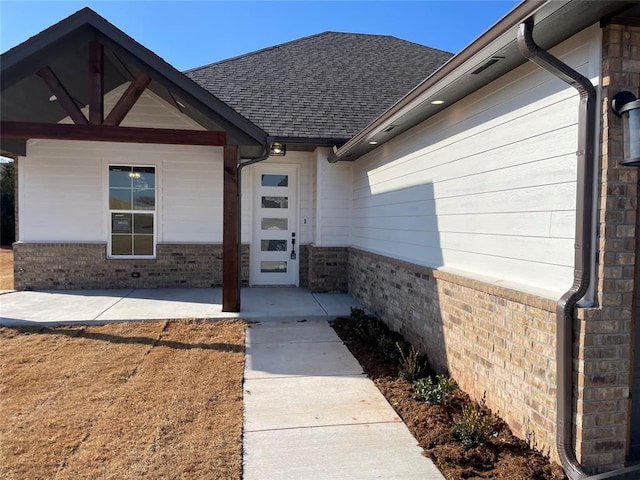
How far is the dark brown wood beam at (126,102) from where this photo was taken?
20.3 ft

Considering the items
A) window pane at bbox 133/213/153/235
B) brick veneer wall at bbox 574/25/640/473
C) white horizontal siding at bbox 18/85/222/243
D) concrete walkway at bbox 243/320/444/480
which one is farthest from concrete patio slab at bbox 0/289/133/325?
brick veneer wall at bbox 574/25/640/473

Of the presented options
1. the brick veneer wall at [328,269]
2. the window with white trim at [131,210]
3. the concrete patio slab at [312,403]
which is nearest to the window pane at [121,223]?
the window with white trim at [131,210]

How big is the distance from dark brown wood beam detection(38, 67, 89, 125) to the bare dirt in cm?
544

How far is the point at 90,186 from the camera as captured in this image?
9.16 metres

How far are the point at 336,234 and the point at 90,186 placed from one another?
540cm

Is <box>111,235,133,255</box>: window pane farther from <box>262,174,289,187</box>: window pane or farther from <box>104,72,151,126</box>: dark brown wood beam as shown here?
<box>104,72,151,126</box>: dark brown wood beam

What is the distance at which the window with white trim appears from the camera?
9.30 m

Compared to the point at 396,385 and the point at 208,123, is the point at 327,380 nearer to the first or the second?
the point at 396,385

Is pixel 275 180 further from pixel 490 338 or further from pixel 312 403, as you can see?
pixel 490 338

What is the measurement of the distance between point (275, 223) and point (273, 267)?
1017 millimetres

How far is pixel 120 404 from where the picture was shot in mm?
3900

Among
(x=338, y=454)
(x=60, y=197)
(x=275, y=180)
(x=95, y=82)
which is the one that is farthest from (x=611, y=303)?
(x=60, y=197)

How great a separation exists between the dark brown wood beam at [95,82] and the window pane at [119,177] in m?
3.20

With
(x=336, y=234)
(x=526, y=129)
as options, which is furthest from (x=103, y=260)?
(x=526, y=129)
